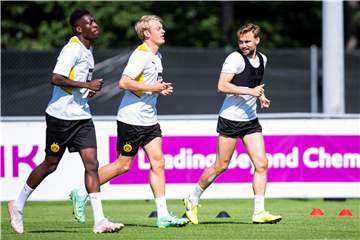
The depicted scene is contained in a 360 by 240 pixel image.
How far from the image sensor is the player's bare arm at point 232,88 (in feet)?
40.3

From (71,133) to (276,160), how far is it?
6220mm

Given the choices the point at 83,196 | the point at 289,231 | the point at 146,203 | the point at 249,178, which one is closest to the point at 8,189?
the point at 146,203

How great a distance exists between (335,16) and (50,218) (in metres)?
8.49

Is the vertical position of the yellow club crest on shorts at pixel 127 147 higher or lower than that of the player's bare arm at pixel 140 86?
lower

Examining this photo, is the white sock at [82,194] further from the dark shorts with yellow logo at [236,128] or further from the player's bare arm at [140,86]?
the dark shorts with yellow logo at [236,128]

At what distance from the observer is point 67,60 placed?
11414 mm

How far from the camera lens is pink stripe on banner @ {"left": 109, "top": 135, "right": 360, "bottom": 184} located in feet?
56.0

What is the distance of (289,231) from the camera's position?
38.4 feet

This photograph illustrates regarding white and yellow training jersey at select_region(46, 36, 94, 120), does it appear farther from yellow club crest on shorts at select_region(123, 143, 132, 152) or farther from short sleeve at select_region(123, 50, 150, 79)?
yellow club crest on shorts at select_region(123, 143, 132, 152)

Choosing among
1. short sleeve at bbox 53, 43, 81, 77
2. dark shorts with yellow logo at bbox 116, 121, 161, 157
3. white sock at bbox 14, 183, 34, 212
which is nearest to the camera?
short sleeve at bbox 53, 43, 81, 77

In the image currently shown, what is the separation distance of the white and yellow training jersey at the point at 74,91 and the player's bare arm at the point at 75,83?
10 centimetres

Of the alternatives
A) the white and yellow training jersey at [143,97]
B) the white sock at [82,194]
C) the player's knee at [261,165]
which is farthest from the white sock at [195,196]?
the white sock at [82,194]

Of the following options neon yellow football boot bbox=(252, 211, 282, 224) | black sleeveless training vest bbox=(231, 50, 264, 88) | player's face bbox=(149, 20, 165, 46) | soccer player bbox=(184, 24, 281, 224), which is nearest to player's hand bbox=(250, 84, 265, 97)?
soccer player bbox=(184, 24, 281, 224)

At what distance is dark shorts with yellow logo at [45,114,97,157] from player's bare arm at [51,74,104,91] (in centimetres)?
43
